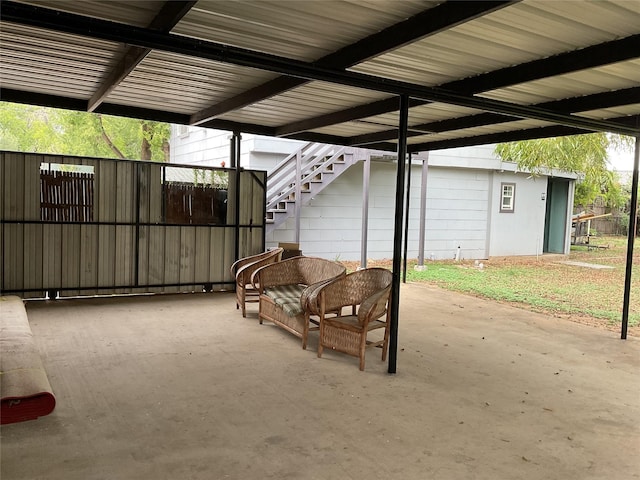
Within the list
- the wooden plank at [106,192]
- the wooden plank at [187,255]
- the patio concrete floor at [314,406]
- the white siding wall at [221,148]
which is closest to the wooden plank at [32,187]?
the wooden plank at [106,192]

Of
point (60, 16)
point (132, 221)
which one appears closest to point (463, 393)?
point (60, 16)

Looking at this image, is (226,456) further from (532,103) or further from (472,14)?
(532,103)

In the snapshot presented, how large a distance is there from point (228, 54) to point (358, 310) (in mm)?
2708

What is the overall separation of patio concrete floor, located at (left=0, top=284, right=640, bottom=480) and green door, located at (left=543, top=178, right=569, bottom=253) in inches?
474

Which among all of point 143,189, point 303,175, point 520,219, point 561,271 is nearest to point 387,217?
point 303,175

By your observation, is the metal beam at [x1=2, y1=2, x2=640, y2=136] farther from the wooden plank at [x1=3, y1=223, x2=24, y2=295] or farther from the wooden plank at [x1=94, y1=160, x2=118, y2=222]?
the wooden plank at [x1=3, y1=223, x2=24, y2=295]

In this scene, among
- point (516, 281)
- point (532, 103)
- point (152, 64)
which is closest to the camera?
point (152, 64)

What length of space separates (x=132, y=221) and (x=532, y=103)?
5.72 meters

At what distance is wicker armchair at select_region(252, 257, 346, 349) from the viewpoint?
533 centimetres

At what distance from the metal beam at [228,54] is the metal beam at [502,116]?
181 mm

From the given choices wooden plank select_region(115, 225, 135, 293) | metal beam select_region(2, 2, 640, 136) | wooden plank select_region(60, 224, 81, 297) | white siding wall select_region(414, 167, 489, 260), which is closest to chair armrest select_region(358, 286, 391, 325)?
metal beam select_region(2, 2, 640, 136)

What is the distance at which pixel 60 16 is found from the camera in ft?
9.96

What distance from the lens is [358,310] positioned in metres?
5.05

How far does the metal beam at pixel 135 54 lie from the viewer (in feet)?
10.2
